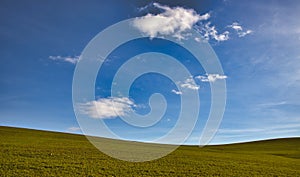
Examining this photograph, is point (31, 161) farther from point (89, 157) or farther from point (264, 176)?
point (264, 176)

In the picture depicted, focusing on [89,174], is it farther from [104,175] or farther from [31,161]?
[31,161]

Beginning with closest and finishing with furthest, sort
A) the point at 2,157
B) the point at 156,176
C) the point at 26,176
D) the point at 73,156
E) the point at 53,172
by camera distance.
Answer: the point at 26,176 → the point at 53,172 → the point at 156,176 → the point at 2,157 → the point at 73,156

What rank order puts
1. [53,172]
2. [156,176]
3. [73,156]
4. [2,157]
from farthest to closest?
[73,156], [2,157], [156,176], [53,172]

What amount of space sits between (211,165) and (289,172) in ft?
29.6

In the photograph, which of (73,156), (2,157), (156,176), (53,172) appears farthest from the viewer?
(73,156)

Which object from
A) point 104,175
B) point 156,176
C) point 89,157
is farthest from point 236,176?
point 89,157

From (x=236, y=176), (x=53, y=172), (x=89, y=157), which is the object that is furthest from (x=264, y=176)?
(x=53, y=172)

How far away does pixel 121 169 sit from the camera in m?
27.4

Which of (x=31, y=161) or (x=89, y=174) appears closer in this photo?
(x=89, y=174)

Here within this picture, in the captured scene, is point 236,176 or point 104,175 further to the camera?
point 236,176

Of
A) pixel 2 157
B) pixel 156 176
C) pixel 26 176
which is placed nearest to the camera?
pixel 26 176

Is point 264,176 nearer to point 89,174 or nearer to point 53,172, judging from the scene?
point 89,174

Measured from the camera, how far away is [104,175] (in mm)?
24578

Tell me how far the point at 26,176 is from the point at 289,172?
27995 mm
